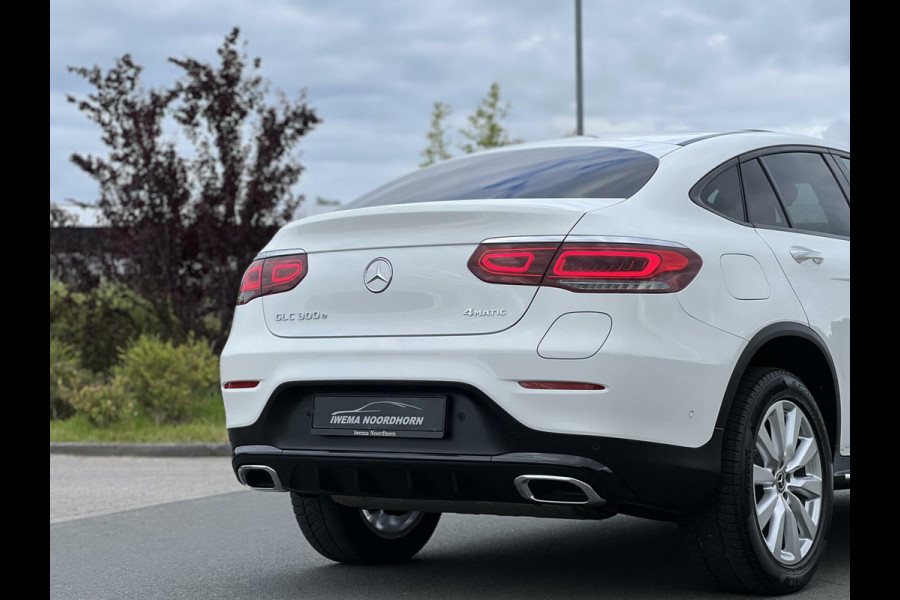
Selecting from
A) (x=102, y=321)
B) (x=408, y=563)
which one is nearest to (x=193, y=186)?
(x=102, y=321)

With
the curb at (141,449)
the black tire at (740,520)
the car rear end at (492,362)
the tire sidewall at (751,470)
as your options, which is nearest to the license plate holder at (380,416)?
the car rear end at (492,362)

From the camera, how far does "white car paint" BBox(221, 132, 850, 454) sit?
401cm

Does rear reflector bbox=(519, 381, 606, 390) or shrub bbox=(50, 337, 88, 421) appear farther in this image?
shrub bbox=(50, 337, 88, 421)

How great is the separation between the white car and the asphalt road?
0.49 meters

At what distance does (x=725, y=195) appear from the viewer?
15.5 ft

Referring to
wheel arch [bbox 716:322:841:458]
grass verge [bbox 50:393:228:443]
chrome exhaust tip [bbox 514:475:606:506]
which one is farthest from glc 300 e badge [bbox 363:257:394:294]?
grass verge [bbox 50:393:228:443]

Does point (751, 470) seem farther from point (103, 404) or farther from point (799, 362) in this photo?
point (103, 404)

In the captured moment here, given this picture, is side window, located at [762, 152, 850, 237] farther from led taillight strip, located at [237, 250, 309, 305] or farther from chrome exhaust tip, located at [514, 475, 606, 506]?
led taillight strip, located at [237, 250, 309, 305]

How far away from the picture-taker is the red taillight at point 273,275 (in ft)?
15.3

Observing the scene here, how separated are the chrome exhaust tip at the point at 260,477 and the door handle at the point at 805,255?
213cm

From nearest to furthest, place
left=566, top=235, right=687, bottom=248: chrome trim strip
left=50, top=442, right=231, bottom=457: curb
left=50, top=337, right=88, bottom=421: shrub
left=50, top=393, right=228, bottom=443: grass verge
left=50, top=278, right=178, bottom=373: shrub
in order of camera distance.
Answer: left=566, top=235, right=687, bottom=248: chrome trim strip < left=50, top=442, right=231, bottom=457: curb < left=50, top=393, right=228, bottom=443: grass verge < left=50, top=337, right=88, bottom=421: shrub < left=50, top=278, right=178, bottom=373: shrub

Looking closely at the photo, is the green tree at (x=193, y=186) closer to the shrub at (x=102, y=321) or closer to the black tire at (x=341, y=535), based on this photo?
the shrub at (x=102, y=321)

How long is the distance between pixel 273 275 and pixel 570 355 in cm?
132
